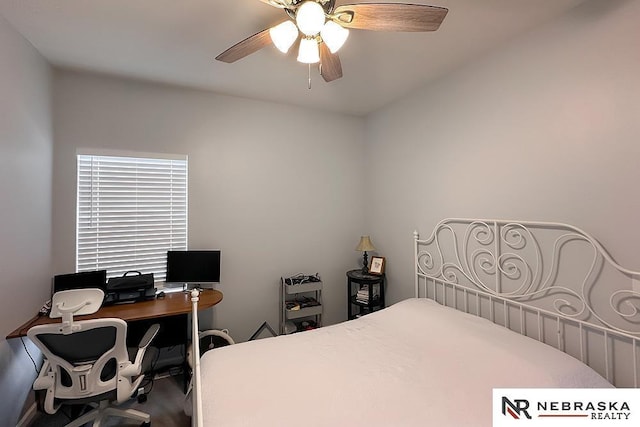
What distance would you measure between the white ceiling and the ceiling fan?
386 millimetres

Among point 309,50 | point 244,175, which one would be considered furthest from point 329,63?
point 244,175

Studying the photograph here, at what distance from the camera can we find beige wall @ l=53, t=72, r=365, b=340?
223 centimetres

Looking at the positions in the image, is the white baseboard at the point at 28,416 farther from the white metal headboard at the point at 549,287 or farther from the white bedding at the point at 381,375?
the white metal headboard at the point at 549,287

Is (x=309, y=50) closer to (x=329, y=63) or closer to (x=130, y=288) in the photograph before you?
(x=329, y=63)

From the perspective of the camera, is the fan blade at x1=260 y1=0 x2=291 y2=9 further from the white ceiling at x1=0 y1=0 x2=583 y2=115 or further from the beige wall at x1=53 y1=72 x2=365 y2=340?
the beige wall at x1=53 y1=72 x2=365 y2=340

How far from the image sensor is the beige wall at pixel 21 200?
1.61 metres

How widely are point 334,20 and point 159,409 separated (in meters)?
2.77

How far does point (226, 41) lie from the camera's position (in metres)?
1.81

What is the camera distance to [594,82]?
146 cm

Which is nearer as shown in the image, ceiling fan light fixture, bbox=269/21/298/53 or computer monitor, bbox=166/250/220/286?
ceiling fan light fixture, bbox=269/21/298/53

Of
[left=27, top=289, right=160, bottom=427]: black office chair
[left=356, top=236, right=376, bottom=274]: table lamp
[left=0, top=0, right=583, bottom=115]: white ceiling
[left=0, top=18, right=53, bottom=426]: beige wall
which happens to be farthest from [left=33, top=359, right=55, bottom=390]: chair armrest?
[left=356, top=236, right=376, bottom=274]: table lamp

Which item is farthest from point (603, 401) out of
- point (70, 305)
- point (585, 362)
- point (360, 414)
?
point (70, 305)

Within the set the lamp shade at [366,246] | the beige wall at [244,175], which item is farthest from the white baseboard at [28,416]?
the lamp shade at [366,246]

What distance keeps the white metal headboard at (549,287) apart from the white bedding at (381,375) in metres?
0.18
